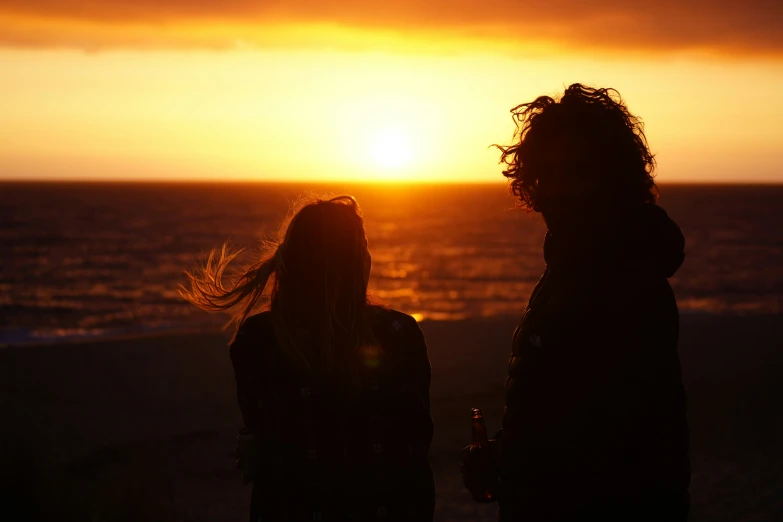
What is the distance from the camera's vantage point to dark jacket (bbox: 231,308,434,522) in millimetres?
2600

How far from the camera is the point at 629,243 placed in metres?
2.59

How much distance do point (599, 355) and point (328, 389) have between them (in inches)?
32.0

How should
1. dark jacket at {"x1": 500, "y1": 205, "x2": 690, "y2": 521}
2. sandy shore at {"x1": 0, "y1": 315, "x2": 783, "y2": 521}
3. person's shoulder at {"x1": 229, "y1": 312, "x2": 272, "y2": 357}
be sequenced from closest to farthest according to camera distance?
dark jacket at {"x1": 500, "y1": 205, "x2": 690, "y2": 521} → person's shoulder at {"x1": 229, "y1": 312, "x2": 272, "y2": 357} → sandy shore at {"x1": 0, "y1": 315, "x2": 783, "y2": 521}

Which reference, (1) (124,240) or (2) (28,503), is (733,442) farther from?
(1) (124,240)

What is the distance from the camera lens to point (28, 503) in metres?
5.97

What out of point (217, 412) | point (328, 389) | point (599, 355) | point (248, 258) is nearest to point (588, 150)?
point (599, 355)

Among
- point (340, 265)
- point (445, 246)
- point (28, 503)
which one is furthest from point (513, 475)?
point (445, 246)

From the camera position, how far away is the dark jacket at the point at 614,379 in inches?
101

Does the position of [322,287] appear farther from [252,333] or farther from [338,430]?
[338,430]

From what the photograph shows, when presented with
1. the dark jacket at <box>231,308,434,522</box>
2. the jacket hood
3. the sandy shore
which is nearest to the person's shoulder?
the dark jacket at <box>231,308,434,522</box>

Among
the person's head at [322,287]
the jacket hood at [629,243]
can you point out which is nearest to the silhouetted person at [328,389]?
the person's head at [322,287]

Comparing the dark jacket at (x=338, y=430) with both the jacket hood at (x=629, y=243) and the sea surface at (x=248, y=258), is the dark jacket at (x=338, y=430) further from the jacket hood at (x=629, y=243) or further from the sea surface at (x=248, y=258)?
the sea surface at (x=248, y=258)

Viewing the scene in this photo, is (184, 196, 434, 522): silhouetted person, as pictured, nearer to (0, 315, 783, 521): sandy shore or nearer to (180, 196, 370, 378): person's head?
(180, 196, 370, 378): person's head

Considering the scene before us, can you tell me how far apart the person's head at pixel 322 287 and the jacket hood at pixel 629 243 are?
0.68m
